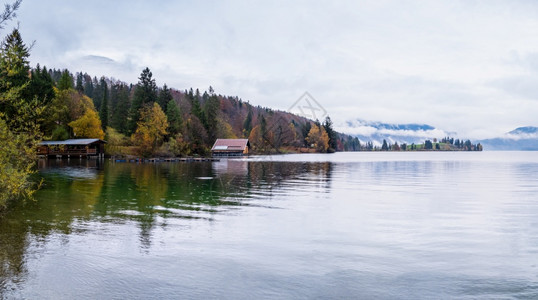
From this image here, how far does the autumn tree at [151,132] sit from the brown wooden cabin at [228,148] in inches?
1092

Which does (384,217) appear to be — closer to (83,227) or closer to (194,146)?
(83,227)

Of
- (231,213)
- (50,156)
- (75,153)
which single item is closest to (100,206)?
(231,213)

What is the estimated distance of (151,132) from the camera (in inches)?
3922

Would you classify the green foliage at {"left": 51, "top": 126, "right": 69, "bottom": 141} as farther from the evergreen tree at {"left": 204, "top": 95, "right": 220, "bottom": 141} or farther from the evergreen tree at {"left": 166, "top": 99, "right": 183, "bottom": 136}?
the evergreen tree at {"left": 204, "top": 95, "right": 220, "bottom": 141}

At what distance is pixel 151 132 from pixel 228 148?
3420cm

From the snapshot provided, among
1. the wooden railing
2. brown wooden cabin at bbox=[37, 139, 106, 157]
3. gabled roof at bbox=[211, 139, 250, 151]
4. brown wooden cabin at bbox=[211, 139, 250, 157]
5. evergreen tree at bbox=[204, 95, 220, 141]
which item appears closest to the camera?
brown wooden cabin at bbox=[37, 139, 106, 157]

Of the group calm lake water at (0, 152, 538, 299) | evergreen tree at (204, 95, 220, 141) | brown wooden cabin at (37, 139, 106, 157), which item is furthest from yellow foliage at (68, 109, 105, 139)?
calm lake water at (0, 152, 538, 299)

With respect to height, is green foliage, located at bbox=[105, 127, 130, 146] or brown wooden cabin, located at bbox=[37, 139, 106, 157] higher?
green foliage, located at bbox=[105, 127, 130, 146]

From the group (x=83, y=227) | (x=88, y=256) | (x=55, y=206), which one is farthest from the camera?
(x=55, y=206)

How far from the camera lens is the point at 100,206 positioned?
22.8 m

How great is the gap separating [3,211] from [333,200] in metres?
18.8

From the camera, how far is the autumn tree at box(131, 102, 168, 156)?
97.9 m

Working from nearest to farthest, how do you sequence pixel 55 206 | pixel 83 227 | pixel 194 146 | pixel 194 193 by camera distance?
pixel 83 227 → pixel 55 206 → pixel 194 193 → pixel 194 146

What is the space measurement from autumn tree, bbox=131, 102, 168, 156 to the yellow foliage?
1067 cm
